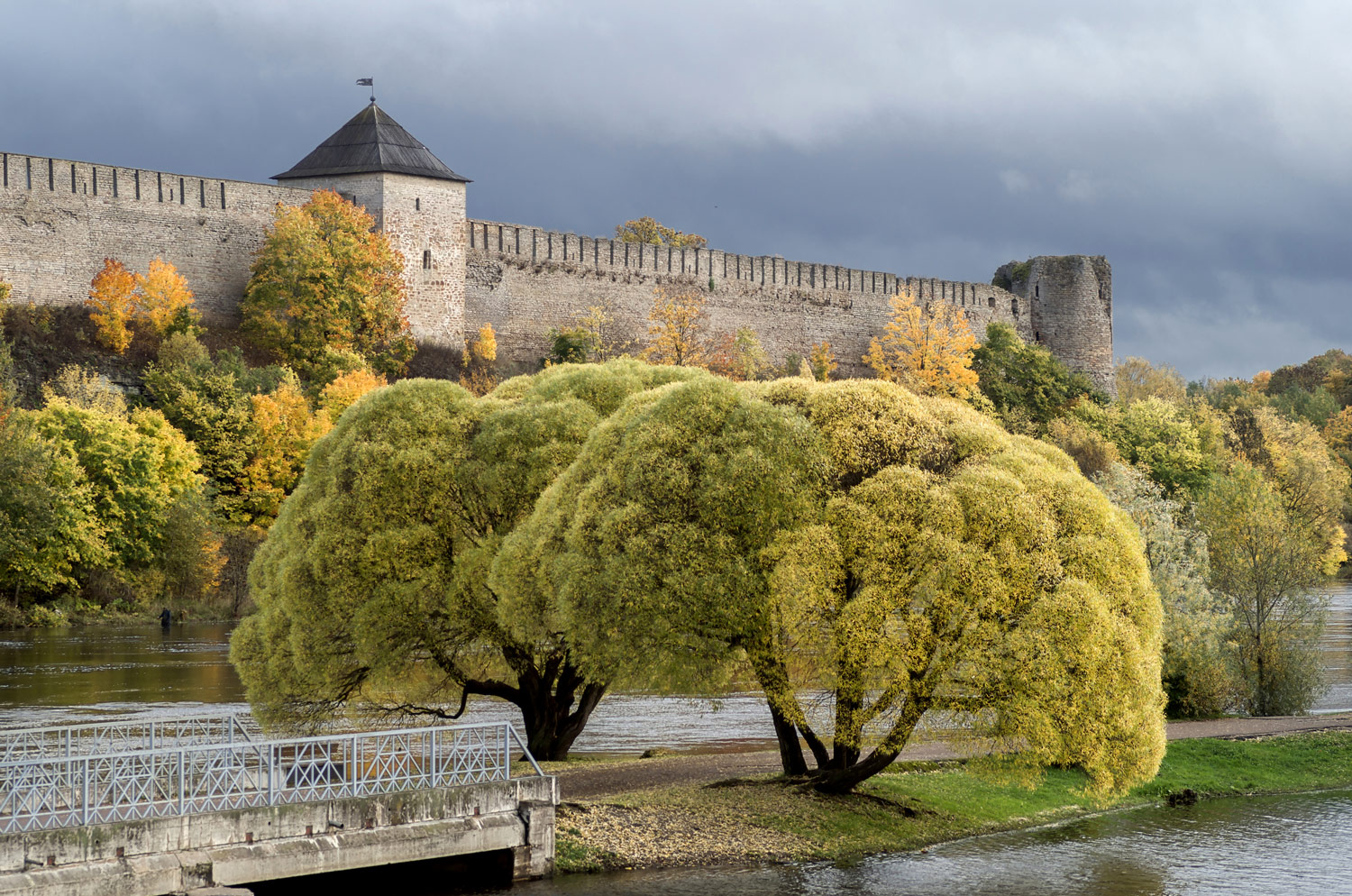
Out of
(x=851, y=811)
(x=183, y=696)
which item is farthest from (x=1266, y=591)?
(x=183, y=696)

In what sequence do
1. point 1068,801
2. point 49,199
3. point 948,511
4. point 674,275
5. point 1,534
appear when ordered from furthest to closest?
point 674,275 → point 49,199 → point 1,534 → point 1068,801 → point 948,511

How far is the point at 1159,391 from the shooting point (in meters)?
93.6

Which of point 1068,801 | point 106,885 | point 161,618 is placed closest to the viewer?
point 106,885

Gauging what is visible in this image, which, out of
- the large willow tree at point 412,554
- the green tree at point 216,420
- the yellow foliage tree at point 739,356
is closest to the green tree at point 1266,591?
the large willow tree at point 412,554

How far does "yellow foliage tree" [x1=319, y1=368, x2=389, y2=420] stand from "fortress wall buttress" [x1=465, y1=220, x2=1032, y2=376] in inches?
365

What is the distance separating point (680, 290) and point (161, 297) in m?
23.2

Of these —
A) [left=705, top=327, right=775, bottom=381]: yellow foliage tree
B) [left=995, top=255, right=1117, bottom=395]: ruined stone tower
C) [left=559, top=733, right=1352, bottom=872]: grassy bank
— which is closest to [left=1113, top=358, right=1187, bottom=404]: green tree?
[left=995, top=255, right=1117, bottom=395]: ruined stone tower

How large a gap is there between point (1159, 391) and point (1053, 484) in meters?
78.9

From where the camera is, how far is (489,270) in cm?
6303

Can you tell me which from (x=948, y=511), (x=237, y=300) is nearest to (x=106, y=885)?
(x=948, y=511)

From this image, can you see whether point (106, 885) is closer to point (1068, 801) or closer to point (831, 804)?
point (831, 804)

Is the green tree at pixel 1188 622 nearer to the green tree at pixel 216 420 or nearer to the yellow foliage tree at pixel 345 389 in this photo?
the yellow foliage tree at pixel 345 389

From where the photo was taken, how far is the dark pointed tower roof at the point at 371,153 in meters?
58.6

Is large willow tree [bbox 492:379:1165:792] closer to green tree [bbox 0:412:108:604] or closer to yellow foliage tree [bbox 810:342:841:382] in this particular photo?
green tree [bbox 0:412:108:604]
